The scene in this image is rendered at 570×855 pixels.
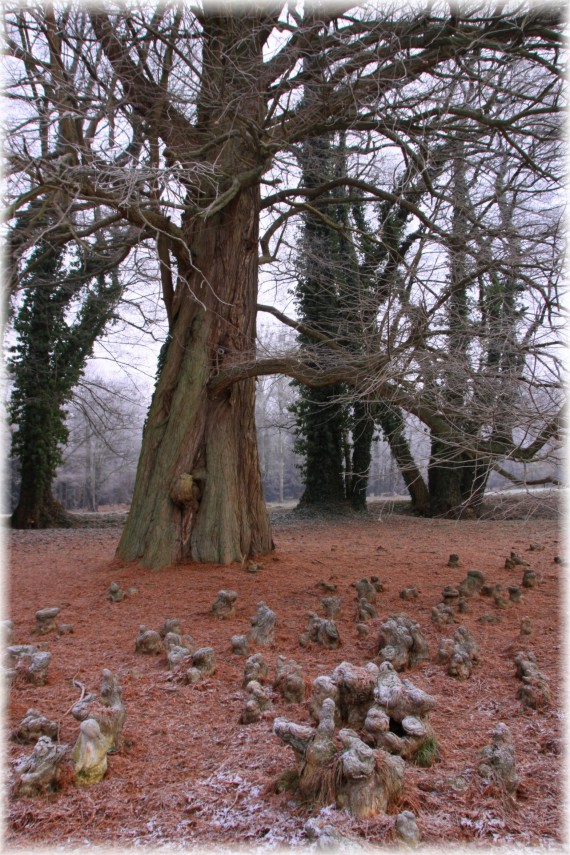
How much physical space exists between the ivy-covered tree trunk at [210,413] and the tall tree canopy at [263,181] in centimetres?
2

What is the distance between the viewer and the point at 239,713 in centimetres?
269

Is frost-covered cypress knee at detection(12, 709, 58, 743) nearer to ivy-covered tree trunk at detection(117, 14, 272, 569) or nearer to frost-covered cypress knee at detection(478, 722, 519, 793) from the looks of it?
frost-covered cypress knee at detection(478, 722, 519, 793)

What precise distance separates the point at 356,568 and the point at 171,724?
12.5 feet

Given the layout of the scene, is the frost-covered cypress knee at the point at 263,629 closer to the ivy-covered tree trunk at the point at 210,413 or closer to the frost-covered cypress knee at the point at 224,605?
the frost-covered cypress knee at the point at 224,605

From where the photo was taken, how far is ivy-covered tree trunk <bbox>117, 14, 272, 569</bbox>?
597 cm

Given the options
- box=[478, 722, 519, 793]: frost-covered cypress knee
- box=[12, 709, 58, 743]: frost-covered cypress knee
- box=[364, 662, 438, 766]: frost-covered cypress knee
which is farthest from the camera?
box=[12, 709, 58, 743]: frost-covered cypress knee

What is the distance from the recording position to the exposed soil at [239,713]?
1816 millimetres

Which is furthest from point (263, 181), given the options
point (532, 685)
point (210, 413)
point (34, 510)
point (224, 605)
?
point (34, 510)

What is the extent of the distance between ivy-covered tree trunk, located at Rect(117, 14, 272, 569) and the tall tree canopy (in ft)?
0.07

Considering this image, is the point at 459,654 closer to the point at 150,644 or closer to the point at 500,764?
the point at 500,764

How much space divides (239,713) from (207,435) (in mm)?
3871

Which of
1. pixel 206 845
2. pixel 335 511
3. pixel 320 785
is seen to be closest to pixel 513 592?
pixel 320 785

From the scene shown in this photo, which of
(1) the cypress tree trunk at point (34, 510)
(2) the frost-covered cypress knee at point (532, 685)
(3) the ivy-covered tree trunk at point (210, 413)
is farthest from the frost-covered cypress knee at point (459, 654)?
(1) the cypress tree trunk at point (34, 510)

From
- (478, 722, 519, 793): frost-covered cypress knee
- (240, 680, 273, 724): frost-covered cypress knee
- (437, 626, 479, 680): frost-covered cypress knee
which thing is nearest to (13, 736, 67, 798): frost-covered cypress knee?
(240, 680, 273, 724): frost-covered cypress knee
